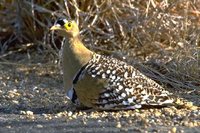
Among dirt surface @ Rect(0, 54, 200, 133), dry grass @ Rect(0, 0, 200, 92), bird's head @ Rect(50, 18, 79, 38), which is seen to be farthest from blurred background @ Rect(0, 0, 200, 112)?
bird's head @ Rect(50, 18, 79, 38)

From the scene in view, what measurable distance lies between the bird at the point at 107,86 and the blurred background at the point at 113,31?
68.9 inches

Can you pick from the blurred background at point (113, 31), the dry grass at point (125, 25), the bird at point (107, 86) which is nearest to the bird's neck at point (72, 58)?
the bird at point (107, 86)

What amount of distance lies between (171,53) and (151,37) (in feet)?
1.44

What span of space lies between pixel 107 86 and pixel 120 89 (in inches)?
4.3

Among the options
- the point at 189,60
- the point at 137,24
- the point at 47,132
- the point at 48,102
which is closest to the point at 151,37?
the point at 137,24

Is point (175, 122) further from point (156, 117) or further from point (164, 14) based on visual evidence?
point (164, 14)

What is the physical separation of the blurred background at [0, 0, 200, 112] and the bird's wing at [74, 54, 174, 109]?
179 cm

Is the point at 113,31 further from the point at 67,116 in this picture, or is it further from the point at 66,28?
the point at 67,116

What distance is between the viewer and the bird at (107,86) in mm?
5652

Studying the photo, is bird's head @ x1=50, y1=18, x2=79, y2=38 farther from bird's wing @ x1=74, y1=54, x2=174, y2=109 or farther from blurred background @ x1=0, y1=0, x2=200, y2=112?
blurred background @ x1=0, y1=0, x2=200, y2=112

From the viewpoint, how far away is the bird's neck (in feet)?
19.0

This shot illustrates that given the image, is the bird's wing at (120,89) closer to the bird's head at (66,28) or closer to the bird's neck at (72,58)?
the bird's neck at (72,58)

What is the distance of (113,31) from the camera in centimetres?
853

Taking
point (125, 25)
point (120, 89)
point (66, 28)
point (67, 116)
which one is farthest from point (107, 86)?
point (125, 25)
